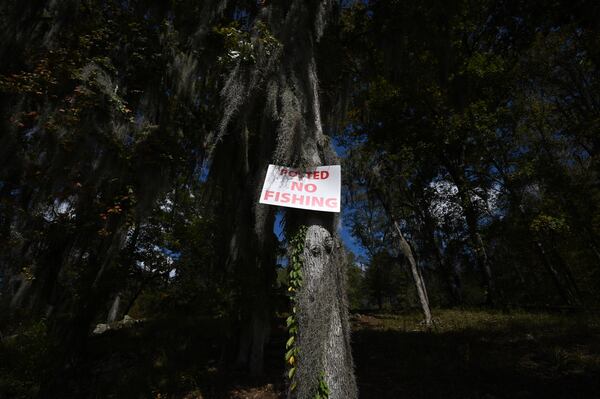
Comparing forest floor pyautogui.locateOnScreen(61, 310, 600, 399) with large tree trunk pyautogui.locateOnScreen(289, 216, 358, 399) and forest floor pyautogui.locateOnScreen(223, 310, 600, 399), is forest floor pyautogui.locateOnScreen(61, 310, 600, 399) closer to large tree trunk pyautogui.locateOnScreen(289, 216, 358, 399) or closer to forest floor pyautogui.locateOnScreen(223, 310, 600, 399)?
forest floor pyautogui.locateOnScreen(223, 310, 600, 399)

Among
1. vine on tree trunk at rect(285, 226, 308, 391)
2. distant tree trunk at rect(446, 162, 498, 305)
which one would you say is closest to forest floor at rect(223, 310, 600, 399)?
distant tree trunk at rect(446, 162, 498, 305)

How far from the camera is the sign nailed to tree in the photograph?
2443mm

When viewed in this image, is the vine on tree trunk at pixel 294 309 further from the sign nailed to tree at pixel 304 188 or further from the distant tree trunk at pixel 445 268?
the distant tree trunk at pixel 445 268

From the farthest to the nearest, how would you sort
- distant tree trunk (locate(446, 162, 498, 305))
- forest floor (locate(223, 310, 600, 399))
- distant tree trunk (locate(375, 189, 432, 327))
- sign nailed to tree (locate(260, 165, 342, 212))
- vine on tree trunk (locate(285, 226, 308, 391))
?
distant tree trunk (locate(446, 162, 498, 305))
distant tree trunk (locate(375, 189, 432, 327))
forest floor (locate(223, 310, 600, 399))
sign nailed to tree (locate(260, 165, 342, 212))
vine on tree trunk (locate(285, 226, 308, 391))

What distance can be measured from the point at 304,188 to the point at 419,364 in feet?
15.0

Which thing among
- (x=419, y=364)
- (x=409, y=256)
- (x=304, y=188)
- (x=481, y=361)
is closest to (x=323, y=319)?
(x=304, y=188)

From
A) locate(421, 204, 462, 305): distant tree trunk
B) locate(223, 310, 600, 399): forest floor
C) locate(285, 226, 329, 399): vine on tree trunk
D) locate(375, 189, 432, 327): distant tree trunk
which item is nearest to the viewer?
locate(285, 226, 329, 399): vine on tree trunk

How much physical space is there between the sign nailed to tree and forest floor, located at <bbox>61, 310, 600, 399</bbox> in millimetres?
3448

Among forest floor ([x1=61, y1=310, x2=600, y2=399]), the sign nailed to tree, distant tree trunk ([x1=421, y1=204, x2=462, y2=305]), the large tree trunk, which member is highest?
distant tree trunk ([x1=421, y1=204, x2=462, y2=305])

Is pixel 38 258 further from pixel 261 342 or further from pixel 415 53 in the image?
pixel 415 53

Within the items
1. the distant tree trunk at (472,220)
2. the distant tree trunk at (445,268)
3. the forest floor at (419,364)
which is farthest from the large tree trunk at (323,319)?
the distant tree trunk at (445,268)

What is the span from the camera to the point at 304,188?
8.20ft

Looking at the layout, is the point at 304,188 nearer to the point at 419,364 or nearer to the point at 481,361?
the point at 419,364

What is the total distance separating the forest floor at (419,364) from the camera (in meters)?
4.33
